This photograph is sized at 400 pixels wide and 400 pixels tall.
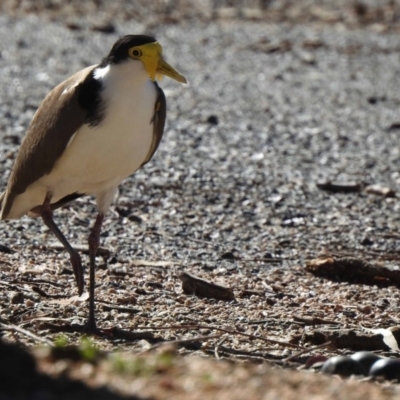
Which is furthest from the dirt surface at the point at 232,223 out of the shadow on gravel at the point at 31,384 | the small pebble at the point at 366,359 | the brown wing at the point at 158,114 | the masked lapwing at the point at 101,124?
the brown wing at the point at 158,114

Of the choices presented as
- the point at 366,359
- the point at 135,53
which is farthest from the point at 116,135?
the point at 366,359

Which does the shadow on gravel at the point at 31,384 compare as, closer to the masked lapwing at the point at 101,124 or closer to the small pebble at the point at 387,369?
the small pebble at the point at 387,369

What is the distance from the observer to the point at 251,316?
6082 millimetres

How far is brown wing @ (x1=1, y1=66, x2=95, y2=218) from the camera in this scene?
5879 millimetres

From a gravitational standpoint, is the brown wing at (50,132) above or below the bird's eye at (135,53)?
below

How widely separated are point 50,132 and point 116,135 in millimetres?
434

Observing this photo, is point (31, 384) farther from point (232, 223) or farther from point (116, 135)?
point (232, 223)

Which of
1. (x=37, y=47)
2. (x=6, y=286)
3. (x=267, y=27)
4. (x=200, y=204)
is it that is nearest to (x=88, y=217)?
(x=200, y=204)

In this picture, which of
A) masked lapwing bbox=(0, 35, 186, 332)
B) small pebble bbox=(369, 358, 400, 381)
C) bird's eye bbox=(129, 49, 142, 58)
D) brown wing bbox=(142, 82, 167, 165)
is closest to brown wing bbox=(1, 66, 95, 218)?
masked lapwing bbox=(0, 35, 186, 332)

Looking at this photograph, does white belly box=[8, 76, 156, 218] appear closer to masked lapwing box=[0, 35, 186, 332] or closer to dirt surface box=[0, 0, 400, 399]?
masked lapwing box=[0, 35, 186, 332]

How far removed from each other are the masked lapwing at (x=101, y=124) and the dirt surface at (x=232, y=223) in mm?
509

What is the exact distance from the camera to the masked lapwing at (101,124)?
5781 mm

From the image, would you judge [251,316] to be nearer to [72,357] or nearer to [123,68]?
[123,68]

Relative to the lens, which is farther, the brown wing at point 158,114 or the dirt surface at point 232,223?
the brown wing at point 158,114
